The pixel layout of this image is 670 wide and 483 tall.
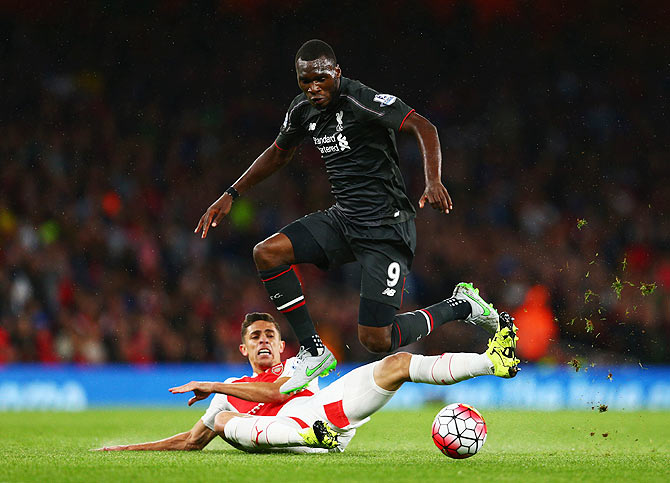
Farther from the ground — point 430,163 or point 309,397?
point 430,163

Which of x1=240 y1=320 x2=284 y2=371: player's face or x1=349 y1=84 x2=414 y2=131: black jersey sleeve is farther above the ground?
x1=349 y1=84 x2=414 y2=131: black jersey sleeve

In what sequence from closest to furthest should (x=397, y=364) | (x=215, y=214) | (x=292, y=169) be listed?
(x=397, y=364), (x=215, y=214), (x=292, y=169)

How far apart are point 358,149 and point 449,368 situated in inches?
63.5

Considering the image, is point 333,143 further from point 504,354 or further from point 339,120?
point 504,354

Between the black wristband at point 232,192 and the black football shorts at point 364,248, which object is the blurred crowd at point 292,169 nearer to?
the black football shorts at point 364,248

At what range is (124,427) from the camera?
10.2 meters

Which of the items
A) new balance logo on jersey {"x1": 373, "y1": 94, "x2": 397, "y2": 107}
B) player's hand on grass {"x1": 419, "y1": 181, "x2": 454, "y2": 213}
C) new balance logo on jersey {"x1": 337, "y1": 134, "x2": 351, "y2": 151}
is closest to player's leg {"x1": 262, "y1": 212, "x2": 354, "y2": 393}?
new balance logo on jersey {"x1": 337, "y1": 134, "x2": 351, "y2": 151}

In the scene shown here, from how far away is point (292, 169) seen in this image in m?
18.1

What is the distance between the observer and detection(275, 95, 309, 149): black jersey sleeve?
6707 mm

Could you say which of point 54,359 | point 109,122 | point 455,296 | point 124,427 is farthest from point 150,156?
point 455,296

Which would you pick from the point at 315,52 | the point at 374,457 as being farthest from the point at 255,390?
the point at 315,52

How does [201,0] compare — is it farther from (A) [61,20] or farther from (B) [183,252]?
(B) [183,252]

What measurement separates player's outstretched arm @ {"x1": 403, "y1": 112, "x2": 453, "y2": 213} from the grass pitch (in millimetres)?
1536

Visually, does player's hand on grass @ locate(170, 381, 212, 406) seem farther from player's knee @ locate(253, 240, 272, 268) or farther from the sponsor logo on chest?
the sponsor logo on chest
